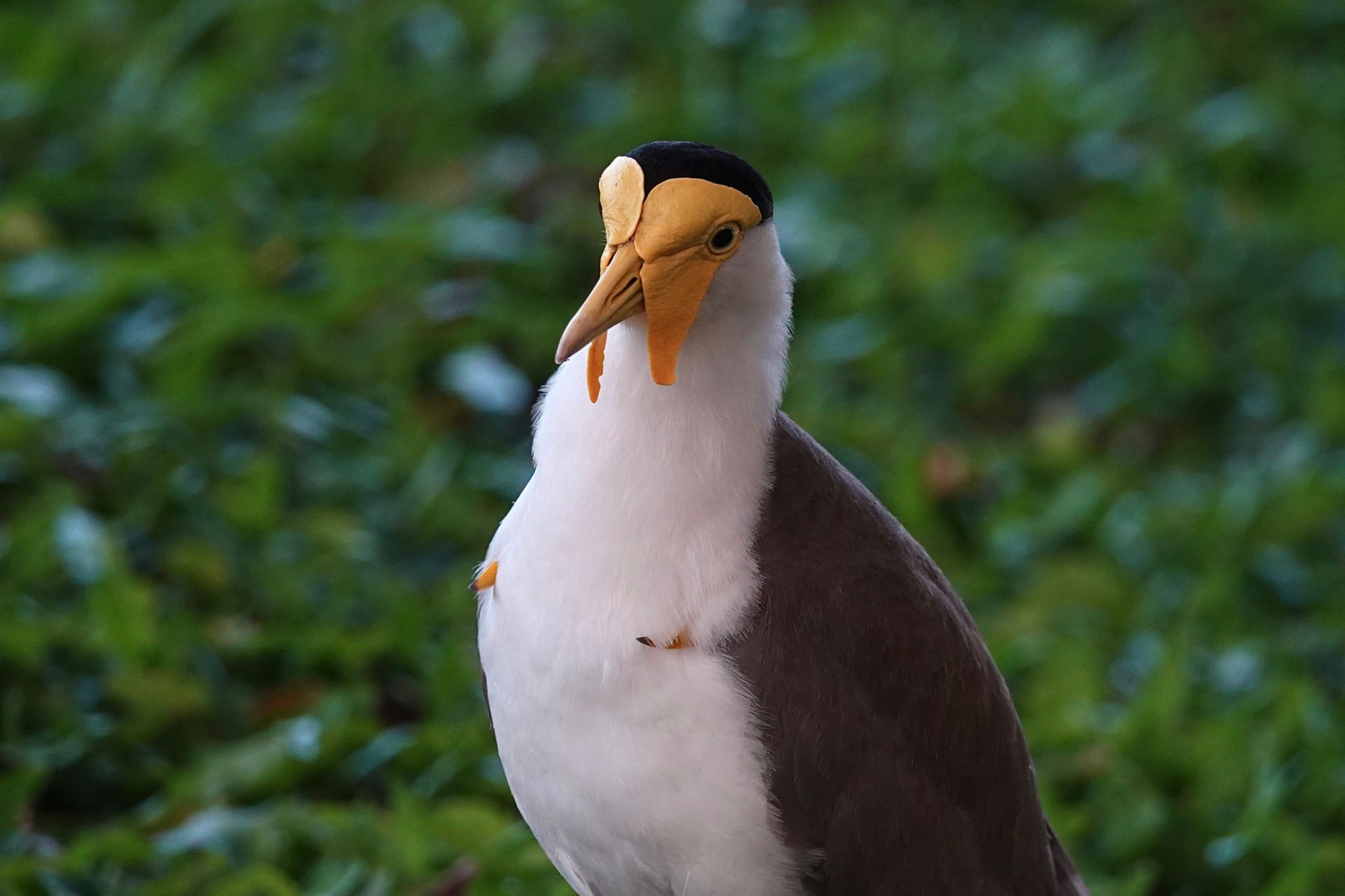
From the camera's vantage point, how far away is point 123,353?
385 cm

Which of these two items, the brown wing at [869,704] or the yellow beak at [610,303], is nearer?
the yellow beak at [610,303]

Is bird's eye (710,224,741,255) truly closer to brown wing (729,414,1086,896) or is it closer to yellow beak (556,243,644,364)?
yellow beak (556,243,644,364)

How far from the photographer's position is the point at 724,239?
6.00 ft

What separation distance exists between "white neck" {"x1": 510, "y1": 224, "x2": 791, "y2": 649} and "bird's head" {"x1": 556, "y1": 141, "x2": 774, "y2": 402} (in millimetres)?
50

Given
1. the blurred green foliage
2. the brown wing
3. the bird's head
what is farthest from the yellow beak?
the blurred green foliage

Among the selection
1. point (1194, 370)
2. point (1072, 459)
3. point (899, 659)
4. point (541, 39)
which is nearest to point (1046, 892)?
point (899, 659)

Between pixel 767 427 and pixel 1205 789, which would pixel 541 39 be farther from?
pixel 767 427

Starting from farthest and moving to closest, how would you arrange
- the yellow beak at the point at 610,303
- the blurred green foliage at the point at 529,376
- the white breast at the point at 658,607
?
the blurred green foliage at the point at 529,376
the white breast at the point at 658,607
the yellow beak at the point at 610,303

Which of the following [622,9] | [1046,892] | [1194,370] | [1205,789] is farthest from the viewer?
[622,9]

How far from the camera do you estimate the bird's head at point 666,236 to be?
1782 millimetres

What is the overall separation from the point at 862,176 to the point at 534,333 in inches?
59.5

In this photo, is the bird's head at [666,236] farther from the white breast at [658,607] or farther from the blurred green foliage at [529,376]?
the blurred green foliage at [529,376]

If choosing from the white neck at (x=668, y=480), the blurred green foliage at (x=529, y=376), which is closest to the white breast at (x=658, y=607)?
the white neck at (x=668, y=480)

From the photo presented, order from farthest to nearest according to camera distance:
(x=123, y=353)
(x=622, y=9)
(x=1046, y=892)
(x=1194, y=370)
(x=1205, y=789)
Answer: (x=622, y=9), (x=1194, y=370), (x=123, y=353), (x=1205, y=789), (x=1046, y=892)
